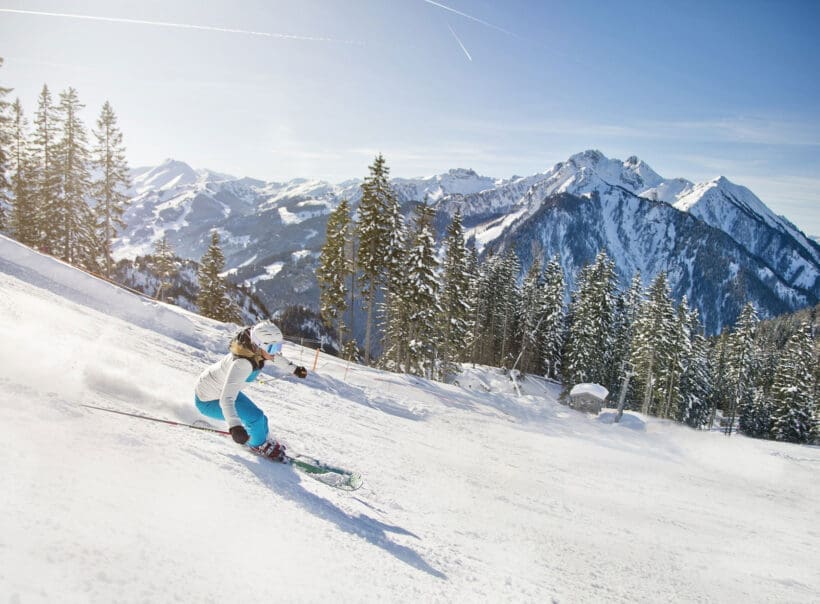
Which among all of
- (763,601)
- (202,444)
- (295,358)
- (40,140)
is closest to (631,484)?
(763,601)

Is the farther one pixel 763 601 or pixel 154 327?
pixel 154 327

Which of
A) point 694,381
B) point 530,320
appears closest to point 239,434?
point 530,320

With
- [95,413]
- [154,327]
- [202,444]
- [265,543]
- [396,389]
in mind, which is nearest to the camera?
[265,543]

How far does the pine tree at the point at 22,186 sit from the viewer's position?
38375 millimetres

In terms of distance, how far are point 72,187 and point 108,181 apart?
116 inches

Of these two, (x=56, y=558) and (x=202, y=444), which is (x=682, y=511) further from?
(x=56, y=558)

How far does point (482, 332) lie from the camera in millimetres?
59250

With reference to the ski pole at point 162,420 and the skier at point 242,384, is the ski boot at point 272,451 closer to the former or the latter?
the skier at point 242,384

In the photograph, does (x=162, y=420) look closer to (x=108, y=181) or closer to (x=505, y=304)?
(x=108, y=181)

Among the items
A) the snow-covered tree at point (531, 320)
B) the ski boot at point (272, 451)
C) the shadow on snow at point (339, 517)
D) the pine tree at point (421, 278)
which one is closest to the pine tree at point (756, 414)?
the snow-covered tree at point (531, 320)

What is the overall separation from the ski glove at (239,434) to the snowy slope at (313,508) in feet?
0.83

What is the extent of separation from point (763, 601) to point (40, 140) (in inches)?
1944

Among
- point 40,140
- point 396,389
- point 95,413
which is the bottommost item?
point 396,389

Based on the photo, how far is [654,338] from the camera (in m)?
47.6
